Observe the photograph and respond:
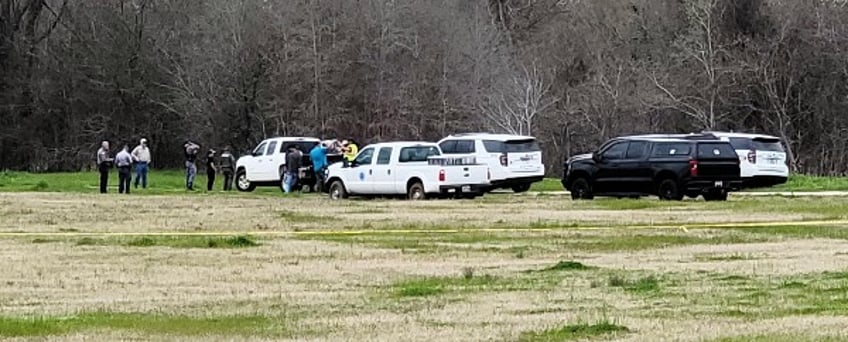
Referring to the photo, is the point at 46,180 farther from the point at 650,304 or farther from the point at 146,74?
the point at 650,304

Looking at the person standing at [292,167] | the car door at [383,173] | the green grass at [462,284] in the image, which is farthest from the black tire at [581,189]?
the green grass at [462,284]

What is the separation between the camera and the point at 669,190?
3441cm

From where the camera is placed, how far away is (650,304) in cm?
1332

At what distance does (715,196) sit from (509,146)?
6.48m

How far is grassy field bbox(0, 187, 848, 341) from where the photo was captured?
11.8 metres

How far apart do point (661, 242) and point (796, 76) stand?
1477 inches

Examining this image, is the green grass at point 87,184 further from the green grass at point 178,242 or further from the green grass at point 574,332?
the green grass at point 574,332

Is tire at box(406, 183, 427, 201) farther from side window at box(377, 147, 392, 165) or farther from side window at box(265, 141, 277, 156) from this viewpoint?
side window at box(265, 141, 277, 156)

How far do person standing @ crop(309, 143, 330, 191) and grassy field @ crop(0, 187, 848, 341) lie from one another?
869 cm

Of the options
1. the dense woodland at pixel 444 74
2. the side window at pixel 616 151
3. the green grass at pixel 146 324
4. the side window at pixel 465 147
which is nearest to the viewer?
the green grass at pixel 146 324

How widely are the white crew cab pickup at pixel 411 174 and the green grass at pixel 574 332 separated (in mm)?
24303

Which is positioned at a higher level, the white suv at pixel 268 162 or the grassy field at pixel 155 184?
the white suv at pixel 268 162

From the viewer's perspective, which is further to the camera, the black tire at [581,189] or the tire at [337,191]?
the tire at [337,191]

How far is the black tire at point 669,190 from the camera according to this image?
34188 mm
